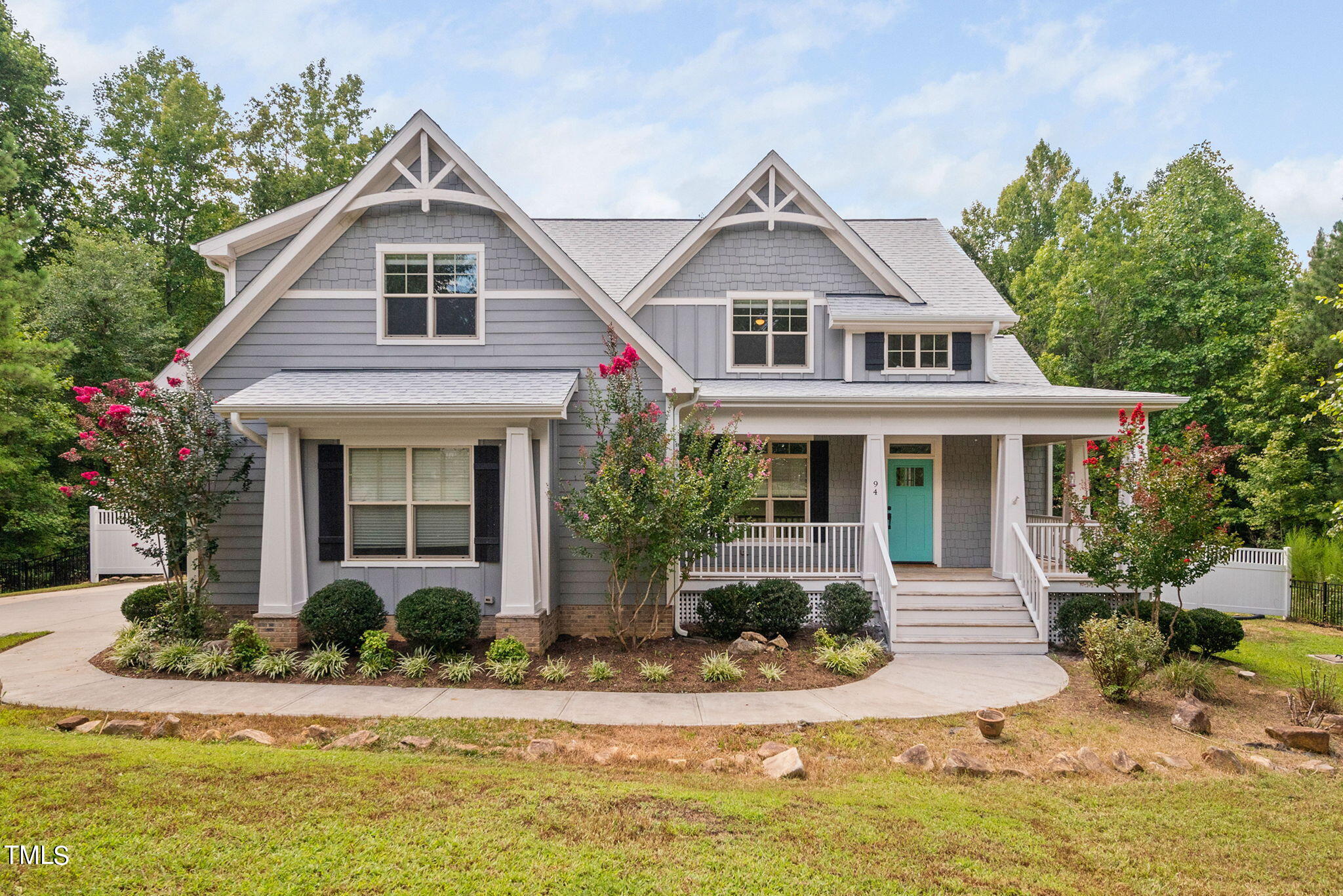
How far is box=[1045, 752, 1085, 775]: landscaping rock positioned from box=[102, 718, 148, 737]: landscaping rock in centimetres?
807

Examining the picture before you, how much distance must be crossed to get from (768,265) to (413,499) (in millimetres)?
7858

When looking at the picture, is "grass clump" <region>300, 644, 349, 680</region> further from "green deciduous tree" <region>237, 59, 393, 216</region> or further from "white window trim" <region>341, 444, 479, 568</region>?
"green deciduous tree" <region>237, 59, 393, 216</region>

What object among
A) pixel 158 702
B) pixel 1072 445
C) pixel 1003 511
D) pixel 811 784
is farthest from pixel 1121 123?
pixel 158 702

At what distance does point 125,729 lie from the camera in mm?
6316

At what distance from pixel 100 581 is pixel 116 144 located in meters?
18.0

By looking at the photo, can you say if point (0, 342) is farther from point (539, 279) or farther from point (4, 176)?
point (539, 279)

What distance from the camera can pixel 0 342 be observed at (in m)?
14.1

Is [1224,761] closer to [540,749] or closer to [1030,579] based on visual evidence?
[1030,579]

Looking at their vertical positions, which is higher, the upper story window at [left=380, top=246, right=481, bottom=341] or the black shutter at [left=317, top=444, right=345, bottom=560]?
the upper story window at [left=380, top=246, right=481, bottom=341]

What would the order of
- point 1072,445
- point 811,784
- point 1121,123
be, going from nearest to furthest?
point 811,784, point 1072,445, point 1121,123

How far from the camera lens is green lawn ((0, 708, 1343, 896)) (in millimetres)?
3680

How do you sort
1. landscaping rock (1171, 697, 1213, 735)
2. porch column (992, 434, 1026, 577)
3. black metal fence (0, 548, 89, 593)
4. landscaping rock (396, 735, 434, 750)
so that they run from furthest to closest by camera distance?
black metal fence (0, 548, 89, 593), porch column (992, 434, 1026, 577), landscaping rock (1171, 697, 1213, 735), landscaping rock (396, 735, 434, 750)

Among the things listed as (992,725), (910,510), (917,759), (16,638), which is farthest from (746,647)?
(16,638)

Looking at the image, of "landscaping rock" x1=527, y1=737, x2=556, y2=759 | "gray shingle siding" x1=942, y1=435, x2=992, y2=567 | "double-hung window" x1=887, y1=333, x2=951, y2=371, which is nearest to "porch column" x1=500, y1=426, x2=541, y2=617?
"landscaping rock" x1=527, y1=737, x2=556, y2=759
